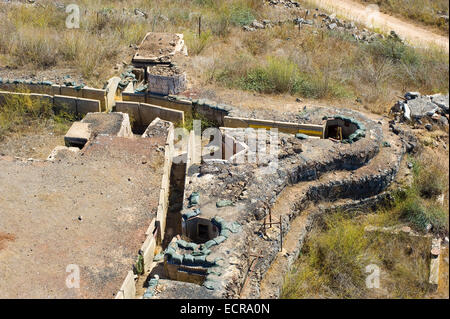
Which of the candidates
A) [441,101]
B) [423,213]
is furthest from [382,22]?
[423,213]

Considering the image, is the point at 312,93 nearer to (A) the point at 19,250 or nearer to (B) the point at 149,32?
(B) the point at 149,32

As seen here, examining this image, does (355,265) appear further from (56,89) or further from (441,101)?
(56,89)

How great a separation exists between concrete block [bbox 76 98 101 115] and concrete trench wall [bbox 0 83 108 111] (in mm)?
293

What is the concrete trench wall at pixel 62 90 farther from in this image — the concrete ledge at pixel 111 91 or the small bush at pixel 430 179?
the small bush at pixel 430 179

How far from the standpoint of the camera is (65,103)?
12.6 meters

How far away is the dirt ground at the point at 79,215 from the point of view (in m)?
7.61

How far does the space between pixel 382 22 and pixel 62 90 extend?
12.5 meters

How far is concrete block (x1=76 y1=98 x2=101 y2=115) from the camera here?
1250cm

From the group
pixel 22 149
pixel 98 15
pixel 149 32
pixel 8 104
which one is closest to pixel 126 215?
pixel 22 149

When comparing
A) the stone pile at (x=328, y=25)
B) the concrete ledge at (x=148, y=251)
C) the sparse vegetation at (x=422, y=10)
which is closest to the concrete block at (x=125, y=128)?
the concrete ledge at (x=148, y=251)

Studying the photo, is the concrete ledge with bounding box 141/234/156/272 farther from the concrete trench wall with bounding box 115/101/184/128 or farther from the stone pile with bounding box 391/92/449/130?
the stone pile with bounding box 391/92/449/130

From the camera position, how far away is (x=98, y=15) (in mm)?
16453

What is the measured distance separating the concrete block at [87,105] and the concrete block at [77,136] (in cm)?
136

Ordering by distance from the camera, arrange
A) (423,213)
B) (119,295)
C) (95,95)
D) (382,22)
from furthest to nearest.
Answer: (382,22) < (95,95) < (423,213) < (119,295)
